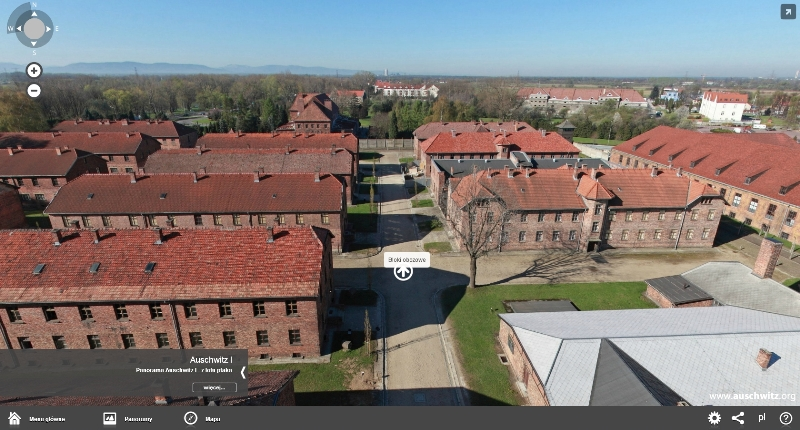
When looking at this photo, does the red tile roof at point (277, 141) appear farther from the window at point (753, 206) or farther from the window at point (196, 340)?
the window at point (753, 206)

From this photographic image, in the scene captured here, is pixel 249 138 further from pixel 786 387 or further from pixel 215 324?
pixel 786 387

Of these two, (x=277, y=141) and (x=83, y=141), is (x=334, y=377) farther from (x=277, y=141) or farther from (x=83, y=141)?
(x=83, y=141)

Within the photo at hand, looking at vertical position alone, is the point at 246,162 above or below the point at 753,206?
above

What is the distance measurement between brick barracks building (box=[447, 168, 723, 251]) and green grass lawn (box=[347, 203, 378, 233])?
10.2 meters

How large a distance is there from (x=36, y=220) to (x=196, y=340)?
38151 millimetres

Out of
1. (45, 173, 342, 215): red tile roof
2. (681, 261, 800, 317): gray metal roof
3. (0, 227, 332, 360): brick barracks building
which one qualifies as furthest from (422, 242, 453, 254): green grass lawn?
(681, 261, 800, 317): gray metal roof

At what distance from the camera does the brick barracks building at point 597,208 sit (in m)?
37.7

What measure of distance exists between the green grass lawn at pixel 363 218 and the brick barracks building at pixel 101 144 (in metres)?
38.6

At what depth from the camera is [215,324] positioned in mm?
22625

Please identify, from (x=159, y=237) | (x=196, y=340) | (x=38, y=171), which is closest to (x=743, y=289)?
(x=196, y=340)

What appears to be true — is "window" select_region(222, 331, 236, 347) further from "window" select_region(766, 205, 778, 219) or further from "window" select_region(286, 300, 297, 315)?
"window" select_region(766, 205, 778, 219)

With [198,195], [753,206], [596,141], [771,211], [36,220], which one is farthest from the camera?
[596,141]

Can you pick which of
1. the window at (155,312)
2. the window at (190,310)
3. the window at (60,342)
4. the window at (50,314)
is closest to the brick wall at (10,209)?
the window at (60,342)

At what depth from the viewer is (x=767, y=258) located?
26.5 metres
